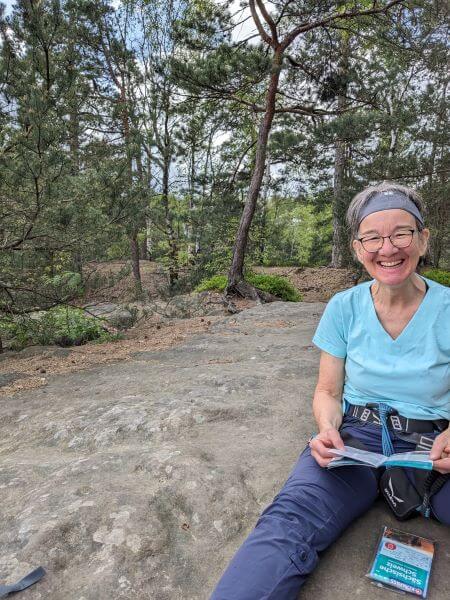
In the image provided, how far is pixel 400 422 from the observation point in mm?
1708

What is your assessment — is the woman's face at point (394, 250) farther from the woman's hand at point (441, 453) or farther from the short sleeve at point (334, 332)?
the woman's hand at point (441, 453)

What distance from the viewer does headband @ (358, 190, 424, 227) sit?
172 centimetres

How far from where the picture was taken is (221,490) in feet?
6.04

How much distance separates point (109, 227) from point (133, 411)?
2.56 meters

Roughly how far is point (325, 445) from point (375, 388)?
1.16 ft

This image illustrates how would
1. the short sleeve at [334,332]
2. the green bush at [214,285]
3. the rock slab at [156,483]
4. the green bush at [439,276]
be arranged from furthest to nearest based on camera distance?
the green bush at [439,276], the green bush at [214,285], the short sleeve at [334,332], the rock slab at [156,483]

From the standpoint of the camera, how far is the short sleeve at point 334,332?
6.37ft

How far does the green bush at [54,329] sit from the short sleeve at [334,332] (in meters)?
3.80

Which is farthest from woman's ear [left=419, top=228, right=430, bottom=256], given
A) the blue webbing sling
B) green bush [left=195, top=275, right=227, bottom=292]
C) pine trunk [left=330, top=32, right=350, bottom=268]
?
green bush [left=195, top=275, right=227, bottom=292]

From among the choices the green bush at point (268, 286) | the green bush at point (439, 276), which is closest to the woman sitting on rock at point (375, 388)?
the green bush at point (268, 286)

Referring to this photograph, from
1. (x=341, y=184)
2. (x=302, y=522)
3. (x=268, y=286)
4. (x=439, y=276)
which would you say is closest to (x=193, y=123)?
(x=341, y=184)

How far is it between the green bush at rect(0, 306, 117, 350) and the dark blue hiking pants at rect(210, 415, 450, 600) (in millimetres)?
4078

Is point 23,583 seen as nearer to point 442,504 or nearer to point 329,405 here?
point 329,405

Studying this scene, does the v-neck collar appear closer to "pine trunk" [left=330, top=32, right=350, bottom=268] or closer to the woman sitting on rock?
the woman sitting on rock
